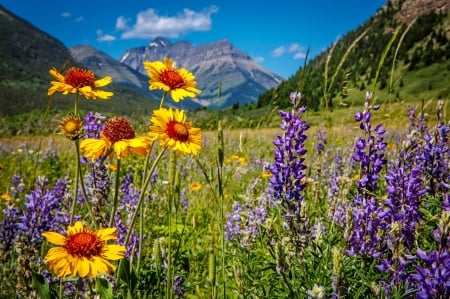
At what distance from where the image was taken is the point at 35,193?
8.84ft

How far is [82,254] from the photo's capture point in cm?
146

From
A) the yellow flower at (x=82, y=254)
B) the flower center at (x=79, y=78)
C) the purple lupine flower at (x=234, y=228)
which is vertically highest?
the flower center at (x=79, y=78)

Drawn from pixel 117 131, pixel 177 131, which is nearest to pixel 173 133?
pixel 177 131

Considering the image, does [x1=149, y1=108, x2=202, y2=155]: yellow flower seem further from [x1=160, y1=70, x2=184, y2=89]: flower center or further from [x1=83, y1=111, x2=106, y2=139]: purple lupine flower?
[x1=83, y1=111, x2=106, y2=139]: purple lupine flower

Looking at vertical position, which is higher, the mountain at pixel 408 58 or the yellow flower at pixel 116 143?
the mountain at pixel 408 58

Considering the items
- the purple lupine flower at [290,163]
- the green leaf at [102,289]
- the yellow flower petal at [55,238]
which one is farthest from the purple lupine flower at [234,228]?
the yellow flower petal at [55,238]

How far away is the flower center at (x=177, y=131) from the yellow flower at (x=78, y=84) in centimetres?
34

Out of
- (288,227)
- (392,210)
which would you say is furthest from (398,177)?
(288,227)

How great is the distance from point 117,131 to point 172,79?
0.44 meters

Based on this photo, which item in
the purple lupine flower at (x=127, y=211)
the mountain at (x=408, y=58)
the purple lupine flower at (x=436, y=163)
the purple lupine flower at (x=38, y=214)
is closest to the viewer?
the purple lupine flower at (x=38, y=214)

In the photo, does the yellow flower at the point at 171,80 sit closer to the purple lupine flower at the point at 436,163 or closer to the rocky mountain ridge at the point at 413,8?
the purple lupine flower at the point at 436,163

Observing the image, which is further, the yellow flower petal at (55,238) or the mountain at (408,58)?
the mountain at (408,58)

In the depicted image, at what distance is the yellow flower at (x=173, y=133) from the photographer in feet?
5.82

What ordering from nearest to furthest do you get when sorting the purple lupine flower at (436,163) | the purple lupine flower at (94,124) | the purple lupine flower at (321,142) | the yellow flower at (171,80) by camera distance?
the yellow flower at (171,80), the purple lupine flower at (436,163), the purple lupine flower at (94,124), the purple lupine flower at (321,142)
